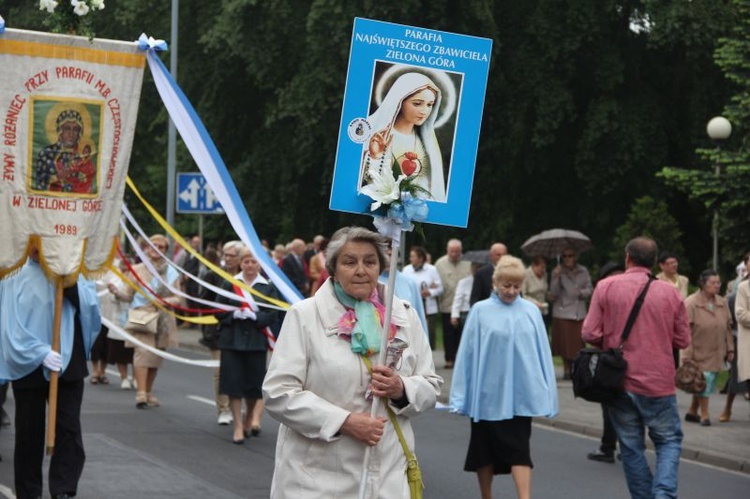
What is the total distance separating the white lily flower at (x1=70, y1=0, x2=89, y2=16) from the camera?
8.82 meters

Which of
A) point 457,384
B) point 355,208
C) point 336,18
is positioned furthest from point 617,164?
point 355,208

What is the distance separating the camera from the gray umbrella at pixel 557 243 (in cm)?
2098

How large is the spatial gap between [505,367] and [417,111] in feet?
12.8

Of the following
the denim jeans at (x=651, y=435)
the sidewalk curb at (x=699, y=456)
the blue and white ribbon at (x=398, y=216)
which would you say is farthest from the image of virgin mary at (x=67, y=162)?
the sidewalk curb at (x=699, y=456)

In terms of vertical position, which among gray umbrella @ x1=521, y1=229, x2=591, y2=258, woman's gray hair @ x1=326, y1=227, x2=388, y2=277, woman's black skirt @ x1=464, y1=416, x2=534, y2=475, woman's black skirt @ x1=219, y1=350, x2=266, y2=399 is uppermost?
woman's gray hair @ x1=326, y1=227, x2=388, y2=277

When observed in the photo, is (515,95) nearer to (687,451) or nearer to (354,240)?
(687,451)

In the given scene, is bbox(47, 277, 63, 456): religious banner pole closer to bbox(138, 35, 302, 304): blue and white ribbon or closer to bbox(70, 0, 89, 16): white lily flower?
bbox(138, 35, 302, 304): blue and white ribbon

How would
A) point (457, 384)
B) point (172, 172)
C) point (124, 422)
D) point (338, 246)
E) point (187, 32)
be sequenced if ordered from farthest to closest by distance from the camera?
point (187, 32) → point (172, 172) → point (124, 422) → point (457, 384) → point (338, 246)

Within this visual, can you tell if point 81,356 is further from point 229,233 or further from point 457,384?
point 229,233

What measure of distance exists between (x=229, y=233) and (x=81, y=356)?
32735 millimetres

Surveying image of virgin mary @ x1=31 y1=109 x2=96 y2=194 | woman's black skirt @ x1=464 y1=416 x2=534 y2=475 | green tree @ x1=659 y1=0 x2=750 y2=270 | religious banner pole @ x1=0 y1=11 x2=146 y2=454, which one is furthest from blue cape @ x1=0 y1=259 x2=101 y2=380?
green tree @ x1=659 y1=0 x2=750 y2=270

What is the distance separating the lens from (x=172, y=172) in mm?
29812

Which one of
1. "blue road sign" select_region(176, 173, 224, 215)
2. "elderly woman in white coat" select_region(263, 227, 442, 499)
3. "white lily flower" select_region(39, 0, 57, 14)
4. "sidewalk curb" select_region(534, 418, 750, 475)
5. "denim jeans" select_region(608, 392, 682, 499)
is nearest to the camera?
"elderly woman in white coat" select_region(263, 227, 442, 499)

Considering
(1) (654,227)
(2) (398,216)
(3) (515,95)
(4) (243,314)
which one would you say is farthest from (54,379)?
(3) (515,95)
